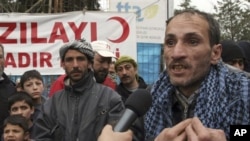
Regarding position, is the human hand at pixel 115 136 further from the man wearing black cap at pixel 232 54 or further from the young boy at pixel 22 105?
the young boy at pixel 22 105

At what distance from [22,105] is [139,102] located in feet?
9.50

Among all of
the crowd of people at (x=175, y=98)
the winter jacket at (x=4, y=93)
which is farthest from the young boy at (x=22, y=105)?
the crowd of people at (x=175, y=98)

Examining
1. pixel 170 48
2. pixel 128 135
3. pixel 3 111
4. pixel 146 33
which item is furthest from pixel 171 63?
pixel 146 33

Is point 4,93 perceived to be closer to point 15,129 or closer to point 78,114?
point 15,129

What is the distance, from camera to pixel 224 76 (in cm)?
188

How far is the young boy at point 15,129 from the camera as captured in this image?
4102mm

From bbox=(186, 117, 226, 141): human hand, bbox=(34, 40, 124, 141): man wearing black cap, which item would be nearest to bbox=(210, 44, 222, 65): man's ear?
bbox=(186, 117, 226, 141): human hand

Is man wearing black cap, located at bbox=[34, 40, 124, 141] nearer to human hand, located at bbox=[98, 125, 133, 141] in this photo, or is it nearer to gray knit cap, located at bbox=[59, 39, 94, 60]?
gray knit cap, located at bbox=[59, 39, 94, 60]

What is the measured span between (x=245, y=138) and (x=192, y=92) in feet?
1.29

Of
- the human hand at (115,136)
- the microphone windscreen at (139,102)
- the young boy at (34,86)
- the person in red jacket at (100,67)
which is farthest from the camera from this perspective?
the young boy at (34,86)

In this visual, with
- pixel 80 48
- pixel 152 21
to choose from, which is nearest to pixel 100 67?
pixel 80 48

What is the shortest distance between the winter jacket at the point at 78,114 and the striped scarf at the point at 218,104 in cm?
120

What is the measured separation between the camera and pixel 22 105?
14.6 feet

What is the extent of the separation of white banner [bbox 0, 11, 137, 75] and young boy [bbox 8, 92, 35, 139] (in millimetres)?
1823
